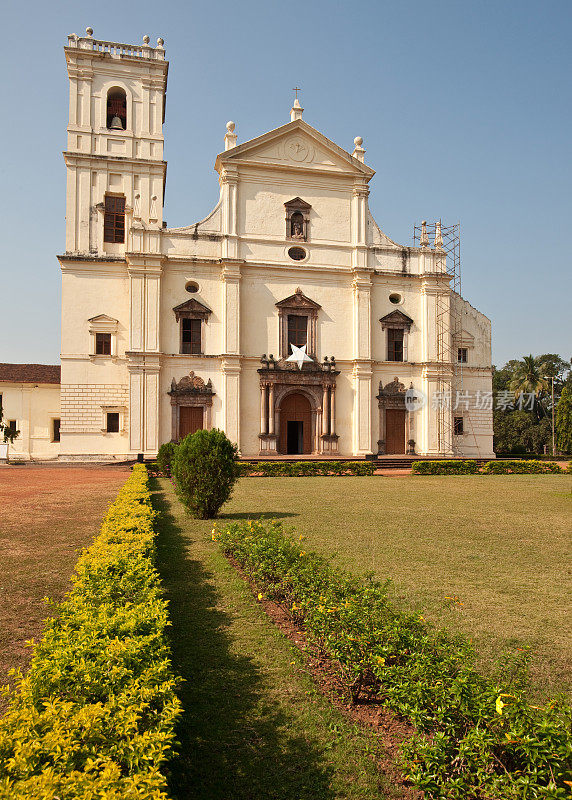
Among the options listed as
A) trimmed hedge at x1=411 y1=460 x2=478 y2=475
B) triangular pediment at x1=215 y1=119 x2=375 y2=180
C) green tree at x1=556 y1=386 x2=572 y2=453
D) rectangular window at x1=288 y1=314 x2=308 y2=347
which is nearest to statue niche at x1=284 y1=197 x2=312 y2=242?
triangular pediment at x1=215 y1=119 x2=375 y2=180

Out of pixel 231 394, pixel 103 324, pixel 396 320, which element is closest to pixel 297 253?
pixel 396 320

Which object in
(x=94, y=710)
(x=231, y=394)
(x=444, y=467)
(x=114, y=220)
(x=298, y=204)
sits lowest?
(x=444, y=467)

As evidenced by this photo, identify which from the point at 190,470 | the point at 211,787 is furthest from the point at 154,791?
the point at 190,470

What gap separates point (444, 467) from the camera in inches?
941

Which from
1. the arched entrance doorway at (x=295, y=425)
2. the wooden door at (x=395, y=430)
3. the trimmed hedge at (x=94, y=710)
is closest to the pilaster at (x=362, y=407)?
the wooden door at (x=395, y=430)

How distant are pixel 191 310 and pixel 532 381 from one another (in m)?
38.9

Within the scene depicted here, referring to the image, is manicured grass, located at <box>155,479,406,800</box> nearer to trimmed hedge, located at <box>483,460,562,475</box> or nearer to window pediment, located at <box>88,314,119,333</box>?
trimmed hedge, located at <box>483,460,562,475</box>

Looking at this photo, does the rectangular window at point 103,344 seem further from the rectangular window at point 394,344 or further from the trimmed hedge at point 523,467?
the trimmed hedge at point 523,467

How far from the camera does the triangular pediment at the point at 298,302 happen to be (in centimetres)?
2783

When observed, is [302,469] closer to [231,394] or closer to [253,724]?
→ [231,394]

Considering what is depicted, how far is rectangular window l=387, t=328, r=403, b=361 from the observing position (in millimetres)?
29406

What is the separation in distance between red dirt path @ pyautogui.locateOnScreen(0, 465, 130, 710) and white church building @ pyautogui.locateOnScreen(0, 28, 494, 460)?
10188 millimetres

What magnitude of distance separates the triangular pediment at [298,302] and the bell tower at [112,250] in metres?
6.19

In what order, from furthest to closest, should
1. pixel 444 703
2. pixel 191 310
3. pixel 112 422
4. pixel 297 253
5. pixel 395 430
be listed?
pixel 395 430 → pixel 297 253 → pixel 191 310 → pixel 112 422 → pixel 444 703
